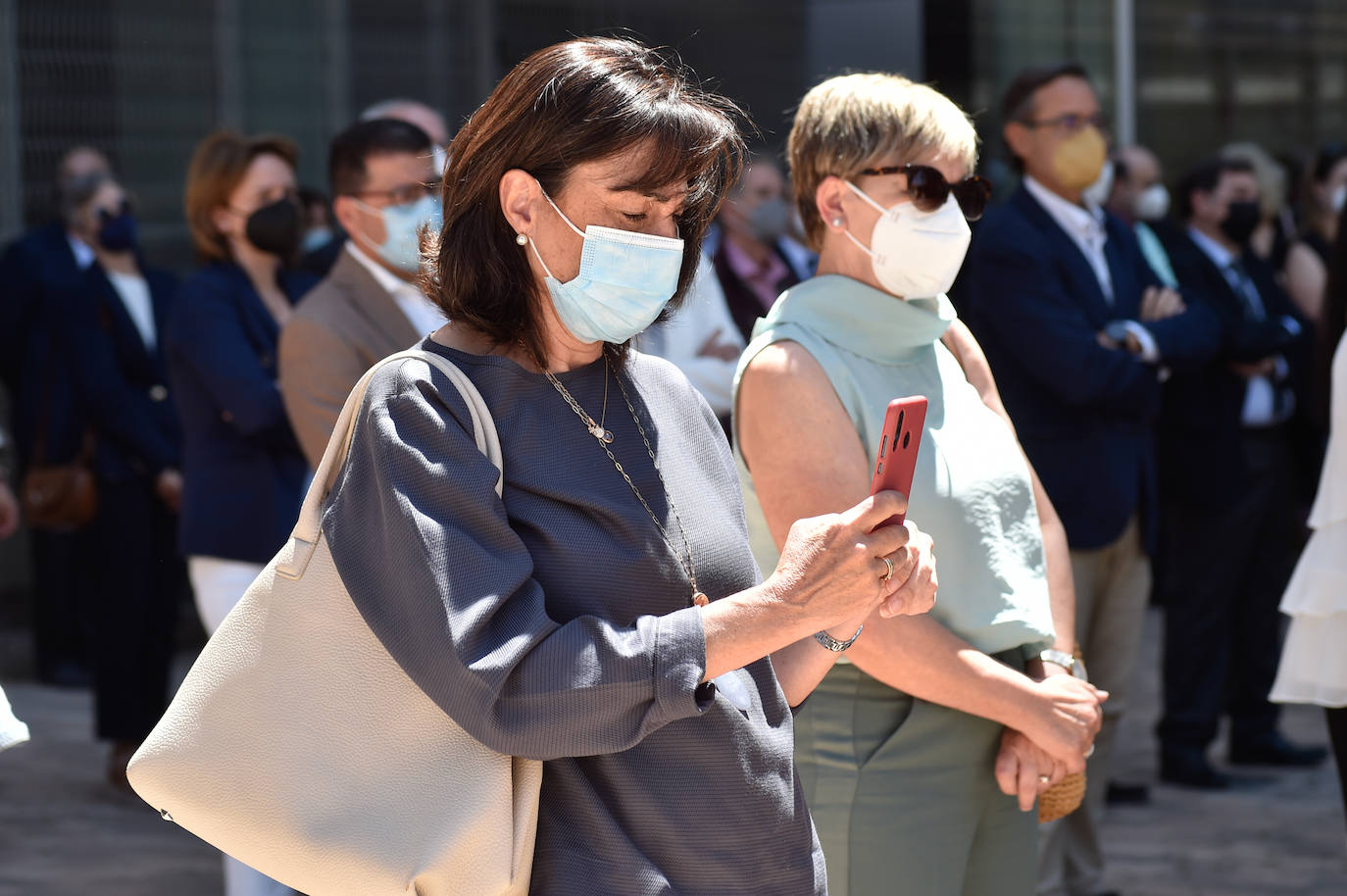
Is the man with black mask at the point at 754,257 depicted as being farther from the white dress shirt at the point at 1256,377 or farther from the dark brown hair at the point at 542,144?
the dark brown hair at the point at 542,144

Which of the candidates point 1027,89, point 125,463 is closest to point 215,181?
point 125,463

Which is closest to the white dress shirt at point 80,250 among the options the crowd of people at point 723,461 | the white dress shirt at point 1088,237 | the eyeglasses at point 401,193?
the crowd of people at point 723,461

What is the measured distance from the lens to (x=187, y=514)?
4289 mm

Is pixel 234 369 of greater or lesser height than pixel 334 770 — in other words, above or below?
above

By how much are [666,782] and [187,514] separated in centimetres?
273

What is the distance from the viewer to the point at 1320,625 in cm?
311

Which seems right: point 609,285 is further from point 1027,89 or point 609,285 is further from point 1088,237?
point 1027,89

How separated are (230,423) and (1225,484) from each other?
3448 millimetres

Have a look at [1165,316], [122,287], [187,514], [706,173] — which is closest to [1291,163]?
[1165,316]

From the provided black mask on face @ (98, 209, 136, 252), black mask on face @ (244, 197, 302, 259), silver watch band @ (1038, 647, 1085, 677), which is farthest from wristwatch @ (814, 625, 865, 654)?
black mask on face @ (98, 209, 136, 252)

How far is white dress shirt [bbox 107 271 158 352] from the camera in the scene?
6.20m

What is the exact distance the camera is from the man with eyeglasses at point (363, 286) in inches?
140

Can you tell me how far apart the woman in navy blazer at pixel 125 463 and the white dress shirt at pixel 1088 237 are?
318cm

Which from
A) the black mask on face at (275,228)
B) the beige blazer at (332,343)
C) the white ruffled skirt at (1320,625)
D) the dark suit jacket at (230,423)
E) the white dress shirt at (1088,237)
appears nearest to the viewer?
the white ruffled skirt at (1320,625)
